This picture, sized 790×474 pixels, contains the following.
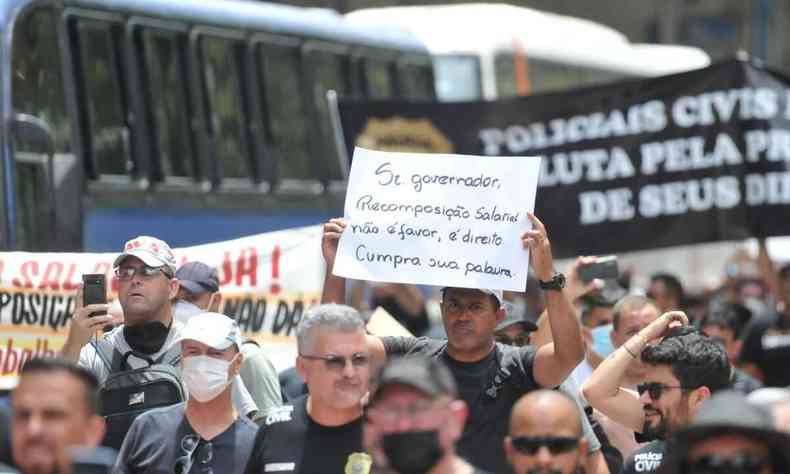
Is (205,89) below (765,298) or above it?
above

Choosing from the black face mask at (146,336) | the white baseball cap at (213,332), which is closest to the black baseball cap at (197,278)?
the black face mask at (146,336)

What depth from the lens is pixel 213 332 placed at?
731 cm

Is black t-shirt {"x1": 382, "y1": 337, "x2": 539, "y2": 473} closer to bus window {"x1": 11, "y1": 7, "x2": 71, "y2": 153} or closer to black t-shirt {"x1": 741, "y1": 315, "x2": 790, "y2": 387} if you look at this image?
black t-shirt {"x1": 741, "y1": 315, "x2": 790, "y2": 387}

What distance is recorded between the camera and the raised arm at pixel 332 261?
26.9 feet

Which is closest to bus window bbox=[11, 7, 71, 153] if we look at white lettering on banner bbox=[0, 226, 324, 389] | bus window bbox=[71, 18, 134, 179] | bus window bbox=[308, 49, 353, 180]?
bus window bbox=[71, 18, 134, 179]

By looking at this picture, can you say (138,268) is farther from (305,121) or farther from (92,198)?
(305,121)

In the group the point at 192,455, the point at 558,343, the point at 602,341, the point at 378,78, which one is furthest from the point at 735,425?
the point at 378,78

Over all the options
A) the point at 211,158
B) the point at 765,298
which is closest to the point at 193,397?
the point at 211,158

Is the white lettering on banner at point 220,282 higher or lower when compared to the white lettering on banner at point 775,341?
higher

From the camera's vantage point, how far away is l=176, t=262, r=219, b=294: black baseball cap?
886 centimetres

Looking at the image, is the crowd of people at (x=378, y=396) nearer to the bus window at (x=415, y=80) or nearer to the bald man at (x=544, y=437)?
the bald man at (x=544, y=437)

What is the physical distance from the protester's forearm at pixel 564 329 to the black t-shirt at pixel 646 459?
428 millimetres

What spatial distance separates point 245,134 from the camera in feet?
54.5

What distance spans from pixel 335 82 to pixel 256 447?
11098 mm
